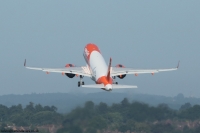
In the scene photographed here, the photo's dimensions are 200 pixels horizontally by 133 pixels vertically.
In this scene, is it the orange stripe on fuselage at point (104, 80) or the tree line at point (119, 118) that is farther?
the orange stripe on fuselage at point (104, 80)

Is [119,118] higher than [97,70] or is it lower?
lower

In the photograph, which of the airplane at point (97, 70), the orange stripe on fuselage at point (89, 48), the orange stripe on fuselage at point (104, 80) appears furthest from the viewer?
the orange stripe on fuselage at point (89, 48)

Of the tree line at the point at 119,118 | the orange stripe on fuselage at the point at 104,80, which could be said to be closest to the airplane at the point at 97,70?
the orange stripe on fuselage at the point at 104,80

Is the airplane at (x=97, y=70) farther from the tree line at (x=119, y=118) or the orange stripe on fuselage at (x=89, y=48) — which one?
the tree line at (x=119, y=118)

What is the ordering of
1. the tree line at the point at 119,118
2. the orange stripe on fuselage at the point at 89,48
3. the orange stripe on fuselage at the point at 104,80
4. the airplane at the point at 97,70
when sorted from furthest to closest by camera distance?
the orange stripe on fuselage at the point at 89,48 < the airplane at the point at 97,70 < the orange stripe on fuselage at the point at 104,80 < the tree line at the point at 119,118

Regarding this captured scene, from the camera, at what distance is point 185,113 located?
144m

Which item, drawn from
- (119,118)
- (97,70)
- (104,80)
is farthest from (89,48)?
(104,80)

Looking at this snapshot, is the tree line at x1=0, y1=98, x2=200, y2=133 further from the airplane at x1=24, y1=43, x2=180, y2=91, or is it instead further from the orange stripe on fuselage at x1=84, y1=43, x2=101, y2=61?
the orange stripe on fuselage at x1=84, y1=43, x2=101, y2=61

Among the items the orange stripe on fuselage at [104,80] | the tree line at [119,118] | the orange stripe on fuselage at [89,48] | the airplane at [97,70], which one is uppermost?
the orange stripe on fuselage at [89,48]

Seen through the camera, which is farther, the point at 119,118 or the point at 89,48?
the point at 89,48

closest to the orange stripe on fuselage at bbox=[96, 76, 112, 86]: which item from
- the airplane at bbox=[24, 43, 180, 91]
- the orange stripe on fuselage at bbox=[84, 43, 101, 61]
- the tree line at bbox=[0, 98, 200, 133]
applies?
the airplane at bbox=[24, 43, 180, 91]

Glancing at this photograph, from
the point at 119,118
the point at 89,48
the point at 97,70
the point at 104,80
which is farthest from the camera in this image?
the point at 89,48

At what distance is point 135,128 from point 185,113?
16.8 meters

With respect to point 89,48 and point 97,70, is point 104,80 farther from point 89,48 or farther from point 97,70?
point 89,48
